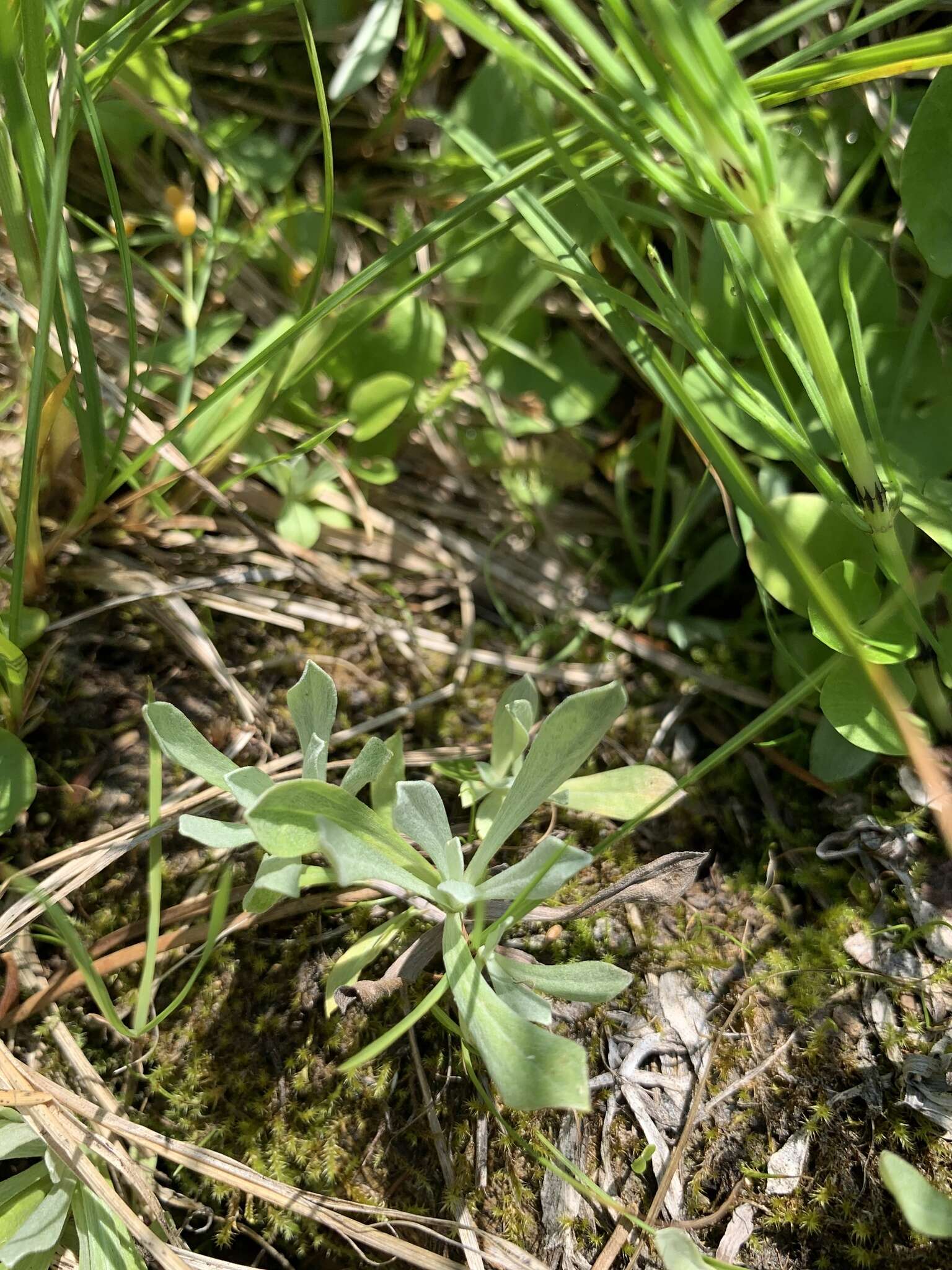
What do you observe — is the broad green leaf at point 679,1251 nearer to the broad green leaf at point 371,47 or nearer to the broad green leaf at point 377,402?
the broad green leaf at point 377,402

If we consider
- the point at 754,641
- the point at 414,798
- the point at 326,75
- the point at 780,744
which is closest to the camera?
the point at 414,798

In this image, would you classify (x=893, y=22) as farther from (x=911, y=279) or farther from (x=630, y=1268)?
(x=630, y=1268)

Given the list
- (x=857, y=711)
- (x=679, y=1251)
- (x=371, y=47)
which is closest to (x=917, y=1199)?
(x=679, y=1251)

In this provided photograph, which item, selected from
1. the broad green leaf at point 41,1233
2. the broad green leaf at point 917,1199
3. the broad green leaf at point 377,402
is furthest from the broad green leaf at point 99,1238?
the broad green leaf at point 377,402

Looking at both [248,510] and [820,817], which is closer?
[820,817]

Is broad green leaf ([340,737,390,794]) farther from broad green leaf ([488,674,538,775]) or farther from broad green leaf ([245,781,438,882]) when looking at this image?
broad green leaf ([488,674,538,775])

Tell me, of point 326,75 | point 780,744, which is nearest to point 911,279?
point 780,744
